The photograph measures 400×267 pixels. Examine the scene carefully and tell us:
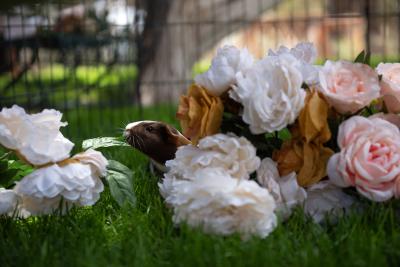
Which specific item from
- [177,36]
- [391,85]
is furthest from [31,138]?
[177,36]

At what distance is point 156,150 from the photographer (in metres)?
1.75

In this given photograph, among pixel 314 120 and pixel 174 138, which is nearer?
pixel 314 120

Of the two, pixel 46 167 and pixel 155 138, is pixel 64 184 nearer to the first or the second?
pixel 46 167

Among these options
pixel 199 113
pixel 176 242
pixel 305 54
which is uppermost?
pixel 305 54

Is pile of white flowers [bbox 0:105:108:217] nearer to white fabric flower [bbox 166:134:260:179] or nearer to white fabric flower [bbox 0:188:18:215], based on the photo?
white fabric flower [bbox 0:188:18:215]

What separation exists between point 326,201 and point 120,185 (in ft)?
1.47

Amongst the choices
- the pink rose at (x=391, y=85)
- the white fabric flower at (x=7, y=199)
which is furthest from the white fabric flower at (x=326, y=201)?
the white fabric flower at (x=7, y=199)

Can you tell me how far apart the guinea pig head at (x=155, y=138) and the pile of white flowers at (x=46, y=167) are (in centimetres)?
24

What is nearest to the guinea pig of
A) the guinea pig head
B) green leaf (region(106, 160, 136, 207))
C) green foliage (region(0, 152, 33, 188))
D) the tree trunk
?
the guinea pig head

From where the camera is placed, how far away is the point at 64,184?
134 centimetres

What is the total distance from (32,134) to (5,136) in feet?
0.18

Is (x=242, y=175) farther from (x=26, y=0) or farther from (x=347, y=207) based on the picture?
(x=26, y=0)

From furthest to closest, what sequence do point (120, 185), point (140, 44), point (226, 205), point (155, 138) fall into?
point (140, 44), point (155, 138), point (120, 185), point (226, 205)

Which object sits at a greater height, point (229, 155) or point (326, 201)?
point (229, 155)
